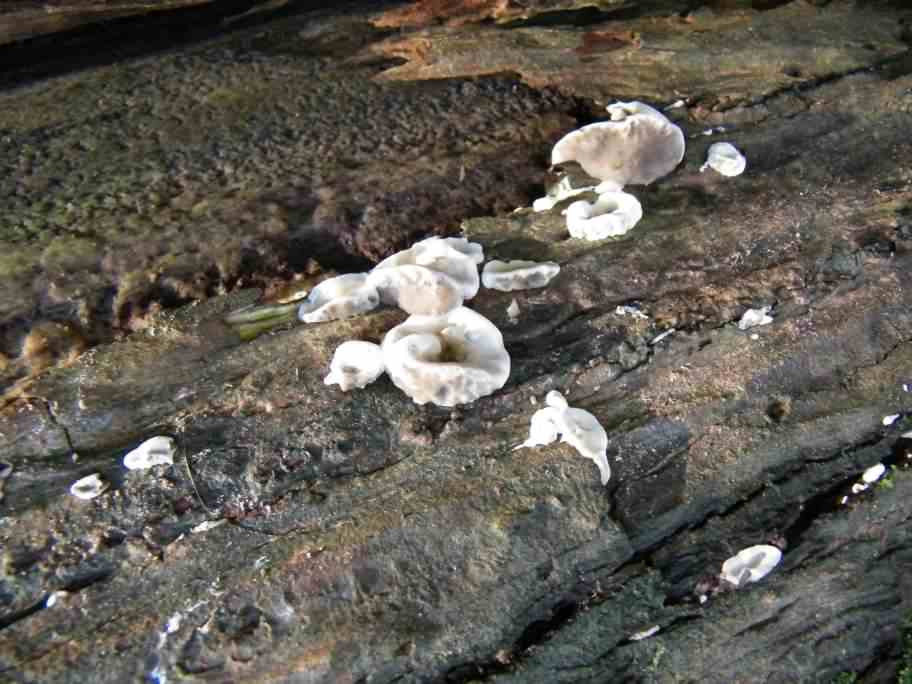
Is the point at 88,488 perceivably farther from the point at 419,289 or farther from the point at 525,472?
the point at 525,472

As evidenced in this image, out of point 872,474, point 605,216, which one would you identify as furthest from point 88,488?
point 872,474

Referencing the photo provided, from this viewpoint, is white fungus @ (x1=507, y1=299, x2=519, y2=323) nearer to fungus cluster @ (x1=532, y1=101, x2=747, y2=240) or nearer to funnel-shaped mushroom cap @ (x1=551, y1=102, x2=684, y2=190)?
fungus cluster @ (x1=532, y1=101, x2=747, y2=240)

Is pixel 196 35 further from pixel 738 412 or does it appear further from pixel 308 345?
pixel 738 412

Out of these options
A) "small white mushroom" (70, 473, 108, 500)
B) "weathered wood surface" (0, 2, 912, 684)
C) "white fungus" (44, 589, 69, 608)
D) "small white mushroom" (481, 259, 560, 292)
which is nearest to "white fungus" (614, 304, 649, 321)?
"weathered wood surface" (0, 2, 912, 684)

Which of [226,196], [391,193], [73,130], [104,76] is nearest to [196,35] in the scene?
[104,76]

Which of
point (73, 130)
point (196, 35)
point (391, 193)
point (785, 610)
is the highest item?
point (196, 35)

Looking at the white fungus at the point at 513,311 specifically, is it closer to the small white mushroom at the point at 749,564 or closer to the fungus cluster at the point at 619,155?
the fungus cluster at the point at 619,155
